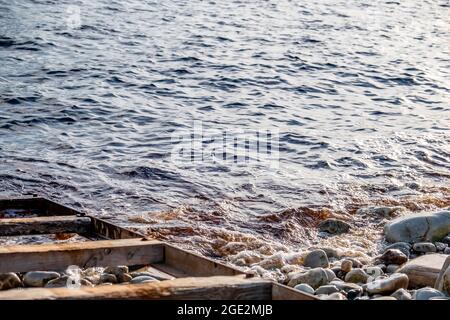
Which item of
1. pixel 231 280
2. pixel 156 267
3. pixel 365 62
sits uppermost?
pixel 231 280

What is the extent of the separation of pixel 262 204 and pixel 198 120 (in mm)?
4737

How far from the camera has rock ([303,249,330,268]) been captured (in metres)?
7.41

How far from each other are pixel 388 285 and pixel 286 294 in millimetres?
Answer: 1892

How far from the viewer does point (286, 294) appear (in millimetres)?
4230

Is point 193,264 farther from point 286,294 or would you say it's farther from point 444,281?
point 444,281

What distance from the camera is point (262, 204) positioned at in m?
10.3

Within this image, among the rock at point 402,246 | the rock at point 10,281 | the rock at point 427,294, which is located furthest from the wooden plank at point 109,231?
the rock at point 402,246

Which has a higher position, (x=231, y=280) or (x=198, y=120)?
(x=231, y=280)

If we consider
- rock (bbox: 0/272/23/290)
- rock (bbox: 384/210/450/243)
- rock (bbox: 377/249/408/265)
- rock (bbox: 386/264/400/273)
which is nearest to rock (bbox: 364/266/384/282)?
rock (bbox: 386/264/400/273)

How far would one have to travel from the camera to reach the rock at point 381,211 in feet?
32.0

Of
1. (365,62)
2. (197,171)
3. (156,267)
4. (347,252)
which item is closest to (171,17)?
(365,62)

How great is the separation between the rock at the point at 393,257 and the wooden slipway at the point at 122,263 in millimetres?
2460

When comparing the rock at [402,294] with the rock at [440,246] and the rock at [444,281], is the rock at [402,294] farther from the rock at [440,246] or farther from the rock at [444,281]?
the rock at [440,246]

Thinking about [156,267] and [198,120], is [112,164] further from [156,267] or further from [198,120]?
[156,267]
